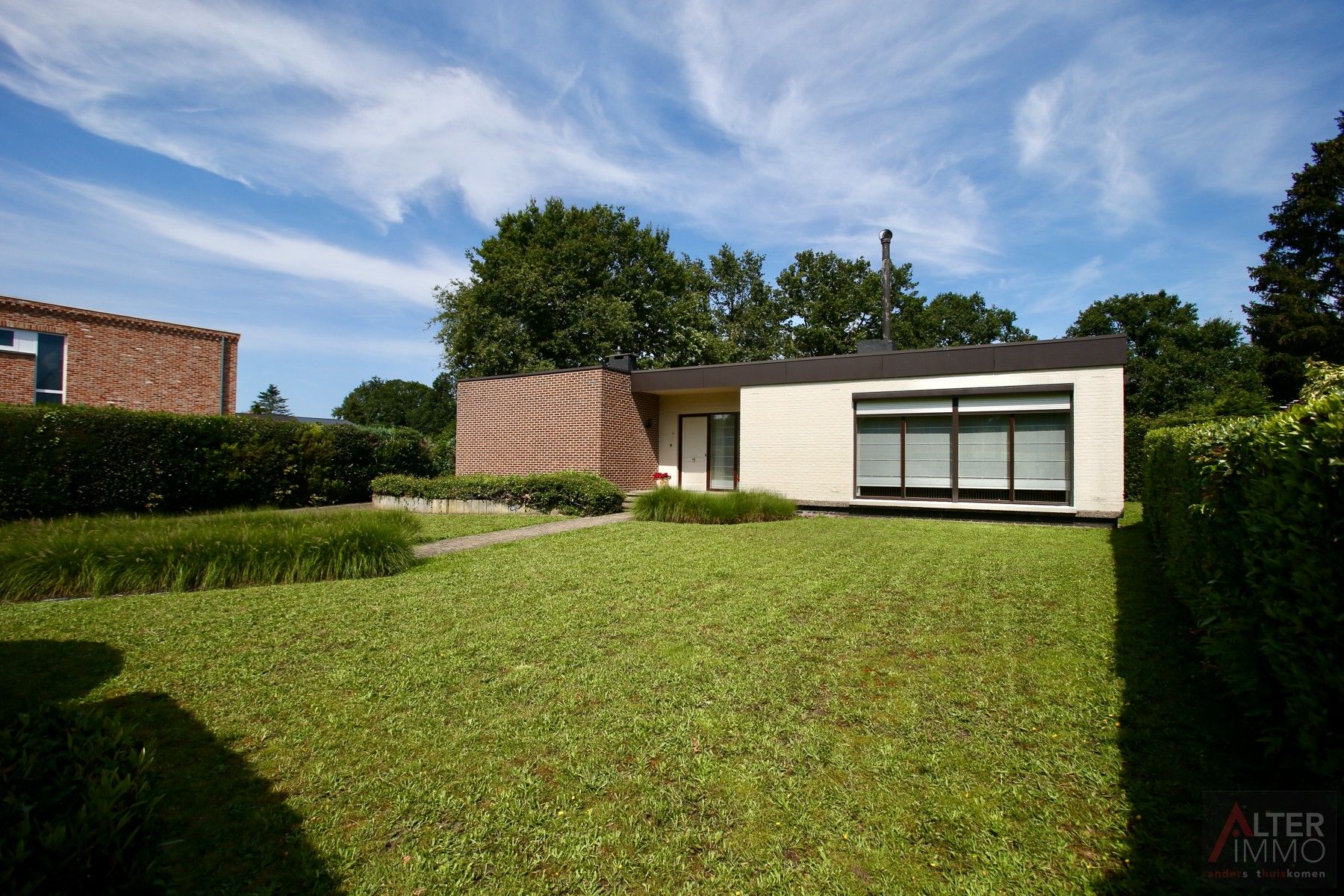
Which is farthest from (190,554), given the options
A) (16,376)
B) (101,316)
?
(101,316)

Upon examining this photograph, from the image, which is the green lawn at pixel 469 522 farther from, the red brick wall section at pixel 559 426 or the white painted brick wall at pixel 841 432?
the white painted brick wall at pixel 841 432

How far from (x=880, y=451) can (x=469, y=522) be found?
862 cm

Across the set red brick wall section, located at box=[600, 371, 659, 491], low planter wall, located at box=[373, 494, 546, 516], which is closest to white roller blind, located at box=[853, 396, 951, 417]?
red brick wall section, located at box=[600, 371, 659, 491]

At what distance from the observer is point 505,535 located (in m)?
9.87

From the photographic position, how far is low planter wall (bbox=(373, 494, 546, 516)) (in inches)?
543

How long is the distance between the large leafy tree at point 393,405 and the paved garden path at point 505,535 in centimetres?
5744

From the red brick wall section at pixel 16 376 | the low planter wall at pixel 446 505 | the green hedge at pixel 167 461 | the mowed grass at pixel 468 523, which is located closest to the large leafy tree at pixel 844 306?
the low planter wall at pixel 446 505

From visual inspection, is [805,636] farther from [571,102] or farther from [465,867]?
[571,102]

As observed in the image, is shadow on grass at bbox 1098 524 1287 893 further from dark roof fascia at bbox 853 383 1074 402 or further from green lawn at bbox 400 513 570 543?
green lawn at bbox 400 513 570 543

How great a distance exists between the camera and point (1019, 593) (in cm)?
570

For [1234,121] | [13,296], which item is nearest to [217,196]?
[13,296]

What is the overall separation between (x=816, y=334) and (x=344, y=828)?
120 feet

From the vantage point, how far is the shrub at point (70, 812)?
1.23 m

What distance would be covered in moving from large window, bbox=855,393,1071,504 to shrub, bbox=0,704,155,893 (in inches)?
505
